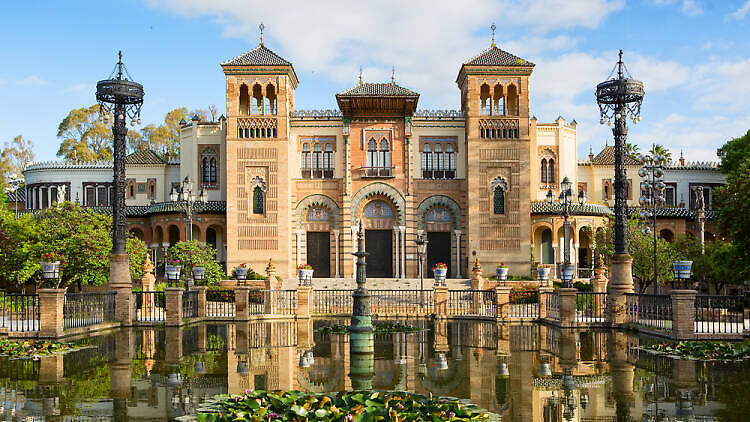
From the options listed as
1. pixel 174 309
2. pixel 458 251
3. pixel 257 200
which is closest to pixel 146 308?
pixel 174 309

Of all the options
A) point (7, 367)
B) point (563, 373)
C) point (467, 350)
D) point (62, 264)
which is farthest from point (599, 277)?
point (62, 264)

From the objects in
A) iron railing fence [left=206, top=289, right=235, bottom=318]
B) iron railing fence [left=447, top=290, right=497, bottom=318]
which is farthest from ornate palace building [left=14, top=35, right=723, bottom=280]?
iron railing fence [left=447, top=290, right=497, bottom=318]

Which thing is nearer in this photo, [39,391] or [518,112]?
[39,391]

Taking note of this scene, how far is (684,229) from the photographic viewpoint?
151 feet

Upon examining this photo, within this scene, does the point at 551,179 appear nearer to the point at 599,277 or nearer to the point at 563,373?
the point at 599,277

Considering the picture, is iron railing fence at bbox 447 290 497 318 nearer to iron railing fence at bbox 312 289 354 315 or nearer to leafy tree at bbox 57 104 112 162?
iron railing fence at bbox 312 289 354 315

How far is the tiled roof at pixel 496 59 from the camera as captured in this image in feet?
130

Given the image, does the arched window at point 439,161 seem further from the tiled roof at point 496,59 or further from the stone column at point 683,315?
the stone column at point 683,315

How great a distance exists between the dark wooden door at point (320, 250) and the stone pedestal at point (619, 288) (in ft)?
71.5

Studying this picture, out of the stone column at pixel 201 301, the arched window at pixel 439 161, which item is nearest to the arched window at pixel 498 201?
the arched window at pixel 439 161

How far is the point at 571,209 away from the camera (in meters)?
39.5

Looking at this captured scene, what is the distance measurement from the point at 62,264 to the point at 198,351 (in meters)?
18.7

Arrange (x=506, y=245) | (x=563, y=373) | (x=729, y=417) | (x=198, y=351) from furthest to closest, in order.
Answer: (x=506, y=245), (x=198, y=351), (x=563, y=373), (x=729, y=417)

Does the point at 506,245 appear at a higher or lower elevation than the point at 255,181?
lower
